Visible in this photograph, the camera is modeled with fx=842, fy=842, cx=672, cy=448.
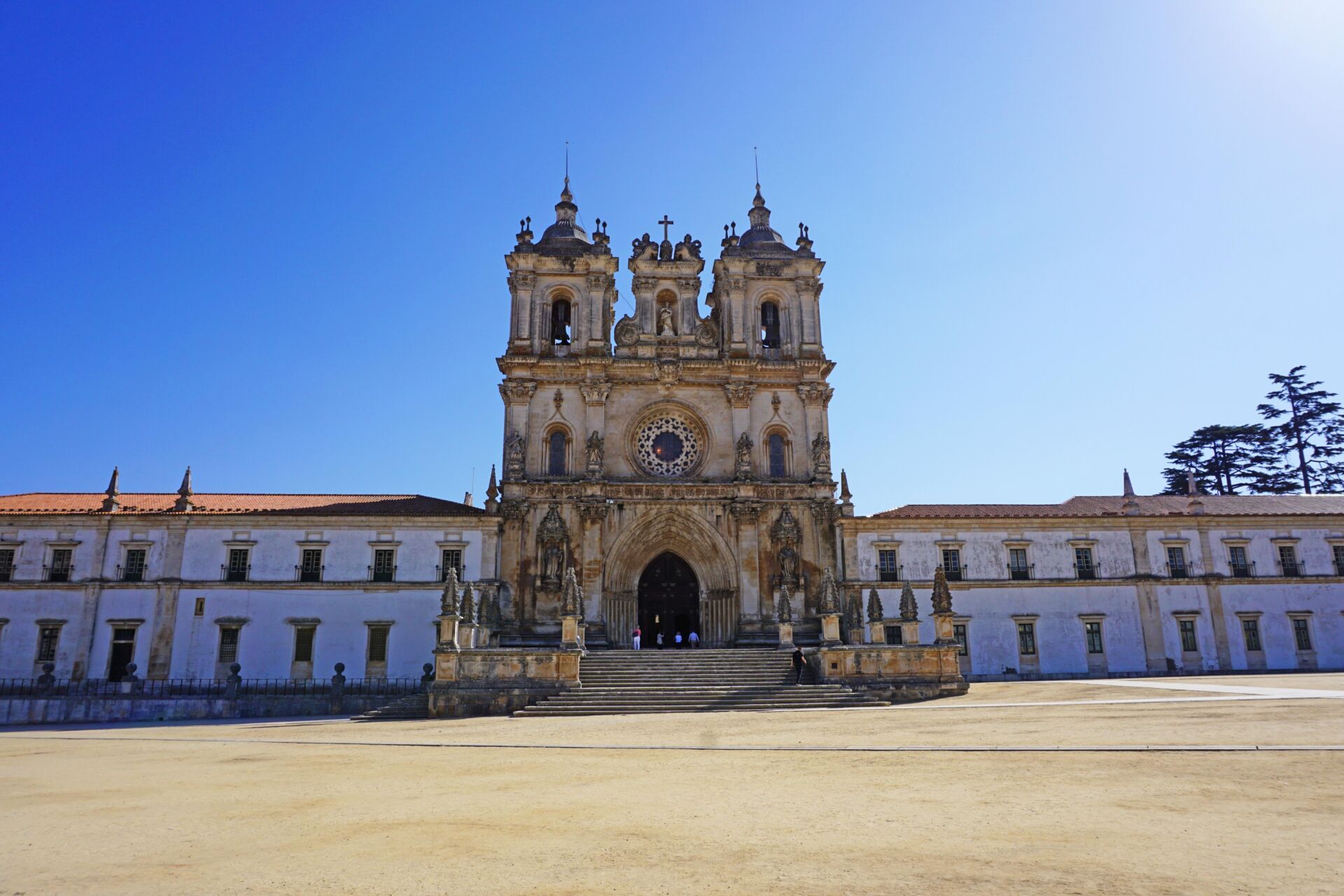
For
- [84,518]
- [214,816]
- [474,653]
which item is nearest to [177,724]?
[474,653]

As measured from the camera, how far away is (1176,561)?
39.3m

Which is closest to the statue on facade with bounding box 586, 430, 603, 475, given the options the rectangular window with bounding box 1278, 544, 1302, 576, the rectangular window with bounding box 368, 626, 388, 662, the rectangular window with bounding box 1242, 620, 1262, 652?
the rectangular window with bounding box 368, 626, 388, 662

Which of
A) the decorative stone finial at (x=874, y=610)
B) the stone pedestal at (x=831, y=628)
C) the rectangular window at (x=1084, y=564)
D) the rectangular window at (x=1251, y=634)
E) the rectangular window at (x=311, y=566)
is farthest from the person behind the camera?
the rectangular window at (x=1084, y=564)

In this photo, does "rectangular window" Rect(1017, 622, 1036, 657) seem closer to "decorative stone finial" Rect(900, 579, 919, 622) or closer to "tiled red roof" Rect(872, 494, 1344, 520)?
"tiled red roof" Rect(872, 494, 1344, 520)

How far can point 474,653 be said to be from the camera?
26422 mm

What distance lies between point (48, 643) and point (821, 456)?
33.6m

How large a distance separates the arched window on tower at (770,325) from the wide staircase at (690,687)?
17.1 metres

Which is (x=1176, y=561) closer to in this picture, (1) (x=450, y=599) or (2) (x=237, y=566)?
(1) (x=450, y=599)

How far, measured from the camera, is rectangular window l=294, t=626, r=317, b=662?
34938 mm

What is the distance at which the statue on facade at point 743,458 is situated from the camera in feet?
124

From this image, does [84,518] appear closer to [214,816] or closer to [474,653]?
[474,653]

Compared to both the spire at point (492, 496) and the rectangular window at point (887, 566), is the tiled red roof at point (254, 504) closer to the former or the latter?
the spire at point (492, 496)

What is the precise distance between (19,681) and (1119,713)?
3832 centimetres

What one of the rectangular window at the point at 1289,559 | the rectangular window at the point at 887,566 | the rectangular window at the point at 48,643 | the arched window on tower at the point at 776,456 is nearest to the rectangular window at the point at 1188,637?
the rectangular window at the point at 1289,559
